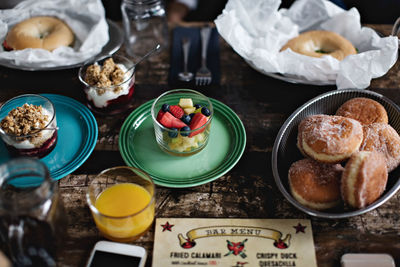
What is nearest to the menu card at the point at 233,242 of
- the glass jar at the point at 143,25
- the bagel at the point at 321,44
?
the bagel at the point at 321,44

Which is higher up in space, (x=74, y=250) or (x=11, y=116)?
(x=11, y=116)

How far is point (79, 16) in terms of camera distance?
171 centimetres

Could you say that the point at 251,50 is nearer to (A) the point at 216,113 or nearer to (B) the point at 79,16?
(A) the point at 216,113

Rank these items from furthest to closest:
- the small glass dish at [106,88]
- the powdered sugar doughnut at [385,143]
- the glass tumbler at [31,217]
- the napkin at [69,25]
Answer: the napkin at [69,25]
the small glass dish at [106,88]
the powdered sugar doughnut at [385,143]
the glass tumbler at [31,217]

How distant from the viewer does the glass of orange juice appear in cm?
100

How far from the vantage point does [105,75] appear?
1388mm

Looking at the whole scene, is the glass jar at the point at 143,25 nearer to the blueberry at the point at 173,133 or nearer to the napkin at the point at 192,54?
the napkin at the point at 192,54

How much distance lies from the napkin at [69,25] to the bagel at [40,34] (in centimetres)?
3

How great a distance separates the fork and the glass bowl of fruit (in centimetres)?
23

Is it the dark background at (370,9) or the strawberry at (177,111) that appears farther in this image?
the dark background at (370,9)

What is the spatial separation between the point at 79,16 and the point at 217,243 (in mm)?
1182

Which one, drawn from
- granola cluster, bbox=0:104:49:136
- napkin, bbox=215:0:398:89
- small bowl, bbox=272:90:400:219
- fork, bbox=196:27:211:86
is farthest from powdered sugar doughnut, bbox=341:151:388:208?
granola cluster, bbox=0:104:49:136

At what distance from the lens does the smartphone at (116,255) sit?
3.24ft

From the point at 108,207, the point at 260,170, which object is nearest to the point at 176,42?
the point at 260,170
